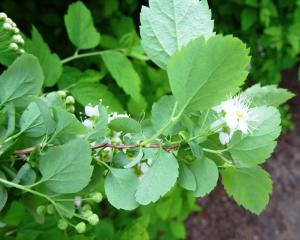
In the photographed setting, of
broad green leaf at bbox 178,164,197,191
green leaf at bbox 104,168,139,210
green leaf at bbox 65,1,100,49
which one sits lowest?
green leaf at bbox 65,1,100,49

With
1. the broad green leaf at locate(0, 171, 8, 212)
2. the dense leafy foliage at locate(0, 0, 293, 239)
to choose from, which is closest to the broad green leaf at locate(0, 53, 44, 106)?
the dense leafy foliage at locate(0, 0, 293, 239)

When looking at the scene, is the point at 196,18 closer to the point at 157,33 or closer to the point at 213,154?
the point at 157,33

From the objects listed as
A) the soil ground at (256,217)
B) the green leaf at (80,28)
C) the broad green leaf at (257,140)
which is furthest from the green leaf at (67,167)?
the soil ground at (256,217)

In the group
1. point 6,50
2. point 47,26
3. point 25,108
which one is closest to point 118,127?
point 25,108

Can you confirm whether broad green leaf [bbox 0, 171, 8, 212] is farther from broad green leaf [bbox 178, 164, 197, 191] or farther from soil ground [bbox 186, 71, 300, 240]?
soil ground [bbox 186, 71, 300, 240]

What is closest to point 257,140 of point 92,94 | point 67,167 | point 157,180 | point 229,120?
point 229,120

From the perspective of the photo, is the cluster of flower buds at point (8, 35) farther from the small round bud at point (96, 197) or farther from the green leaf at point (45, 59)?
the green leaf at point (45, 59)

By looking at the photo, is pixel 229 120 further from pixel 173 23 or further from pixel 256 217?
pixel 256 217
